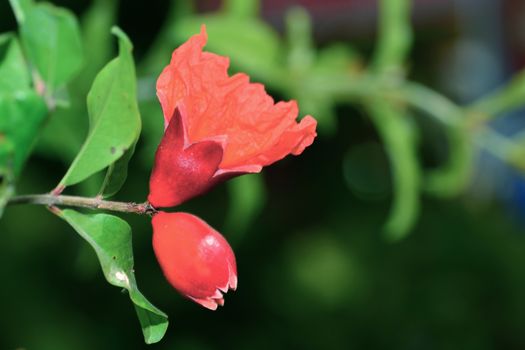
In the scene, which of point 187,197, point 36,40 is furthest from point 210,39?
point 187,197

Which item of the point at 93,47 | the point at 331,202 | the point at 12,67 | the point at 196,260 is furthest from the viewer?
the point at 331,202

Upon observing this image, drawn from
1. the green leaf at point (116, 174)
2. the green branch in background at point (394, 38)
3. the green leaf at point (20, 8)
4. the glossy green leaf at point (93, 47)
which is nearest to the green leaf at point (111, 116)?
the green leaf at point (116, 174)

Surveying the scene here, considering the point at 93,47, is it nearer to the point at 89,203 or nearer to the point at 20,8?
the point at 20,8

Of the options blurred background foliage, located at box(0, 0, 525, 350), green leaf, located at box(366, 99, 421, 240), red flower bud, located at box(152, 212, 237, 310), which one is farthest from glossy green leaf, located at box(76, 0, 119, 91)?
red flower bud, located at box(152, 212, 237, 310)

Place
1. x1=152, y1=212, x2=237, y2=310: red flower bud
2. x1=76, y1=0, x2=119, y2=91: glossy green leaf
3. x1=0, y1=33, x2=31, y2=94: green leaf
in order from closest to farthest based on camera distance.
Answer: x1=152, y1=212, x2=237, y2=310: red flower bud → x1=0, y1=33, x2=31, y2=94: green leaf → x1=76, y1=0, x2=119, y2=91: glossy green leaf

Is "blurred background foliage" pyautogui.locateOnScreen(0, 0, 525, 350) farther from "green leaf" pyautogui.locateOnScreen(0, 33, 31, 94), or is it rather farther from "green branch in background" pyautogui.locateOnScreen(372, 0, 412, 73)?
"green leaf" pyautogui.locateOnScreen(0, 33, 31, 94)

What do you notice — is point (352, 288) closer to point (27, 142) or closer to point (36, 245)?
point (36, 245)

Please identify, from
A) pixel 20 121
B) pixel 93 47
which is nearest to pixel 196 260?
pixel 20 121
